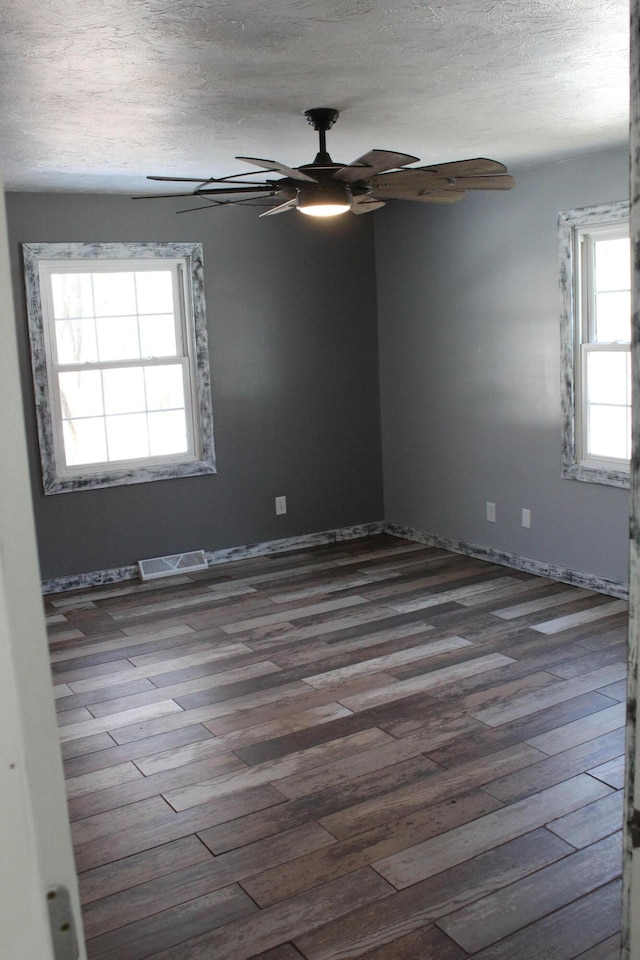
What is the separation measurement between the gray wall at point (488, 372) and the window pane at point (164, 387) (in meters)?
1.63

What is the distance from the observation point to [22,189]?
520 centimetres

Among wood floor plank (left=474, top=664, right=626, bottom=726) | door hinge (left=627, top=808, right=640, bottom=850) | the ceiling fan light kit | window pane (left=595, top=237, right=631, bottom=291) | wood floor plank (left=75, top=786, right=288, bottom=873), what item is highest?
the ceiling fan light kit

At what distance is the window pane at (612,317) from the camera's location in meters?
4.85

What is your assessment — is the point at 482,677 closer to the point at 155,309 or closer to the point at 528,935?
the point at 528,935

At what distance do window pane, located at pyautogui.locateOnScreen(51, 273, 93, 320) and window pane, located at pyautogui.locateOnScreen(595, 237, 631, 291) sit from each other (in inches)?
124

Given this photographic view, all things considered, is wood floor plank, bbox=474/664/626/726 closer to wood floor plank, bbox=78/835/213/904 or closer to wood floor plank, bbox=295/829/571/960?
wood floor plank, bbox=295/829/571/960

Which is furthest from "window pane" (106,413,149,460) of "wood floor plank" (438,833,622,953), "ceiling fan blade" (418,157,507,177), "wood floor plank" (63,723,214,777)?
"wood floor plank" (438,833,622,953)

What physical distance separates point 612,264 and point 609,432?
950 millimetres

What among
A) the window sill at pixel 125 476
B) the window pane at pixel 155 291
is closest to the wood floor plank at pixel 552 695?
the window sill at pixel 125 476

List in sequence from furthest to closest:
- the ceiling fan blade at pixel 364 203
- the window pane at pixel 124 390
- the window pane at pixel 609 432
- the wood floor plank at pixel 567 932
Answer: the window pane at pixel 124 390 < the window pane at pixel 609 432 < the ceiling fan blade at pixel 364 203 < the wood floor plank at pixel 567 932

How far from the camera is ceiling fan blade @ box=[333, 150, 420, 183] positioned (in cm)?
280

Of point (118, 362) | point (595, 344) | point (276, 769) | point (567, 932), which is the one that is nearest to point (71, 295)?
point (118, 362)

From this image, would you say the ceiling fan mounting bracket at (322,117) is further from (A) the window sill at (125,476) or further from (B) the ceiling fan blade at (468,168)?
(A) the window sill at (125,476)

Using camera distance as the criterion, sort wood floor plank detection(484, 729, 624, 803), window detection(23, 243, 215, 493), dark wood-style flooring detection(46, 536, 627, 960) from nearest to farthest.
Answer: dark wood-style flooring detection(46, 536, 627, 960) → wood floor plank detection(484, 729, 624, 803) → window detection(23, 243, 215, 493)
